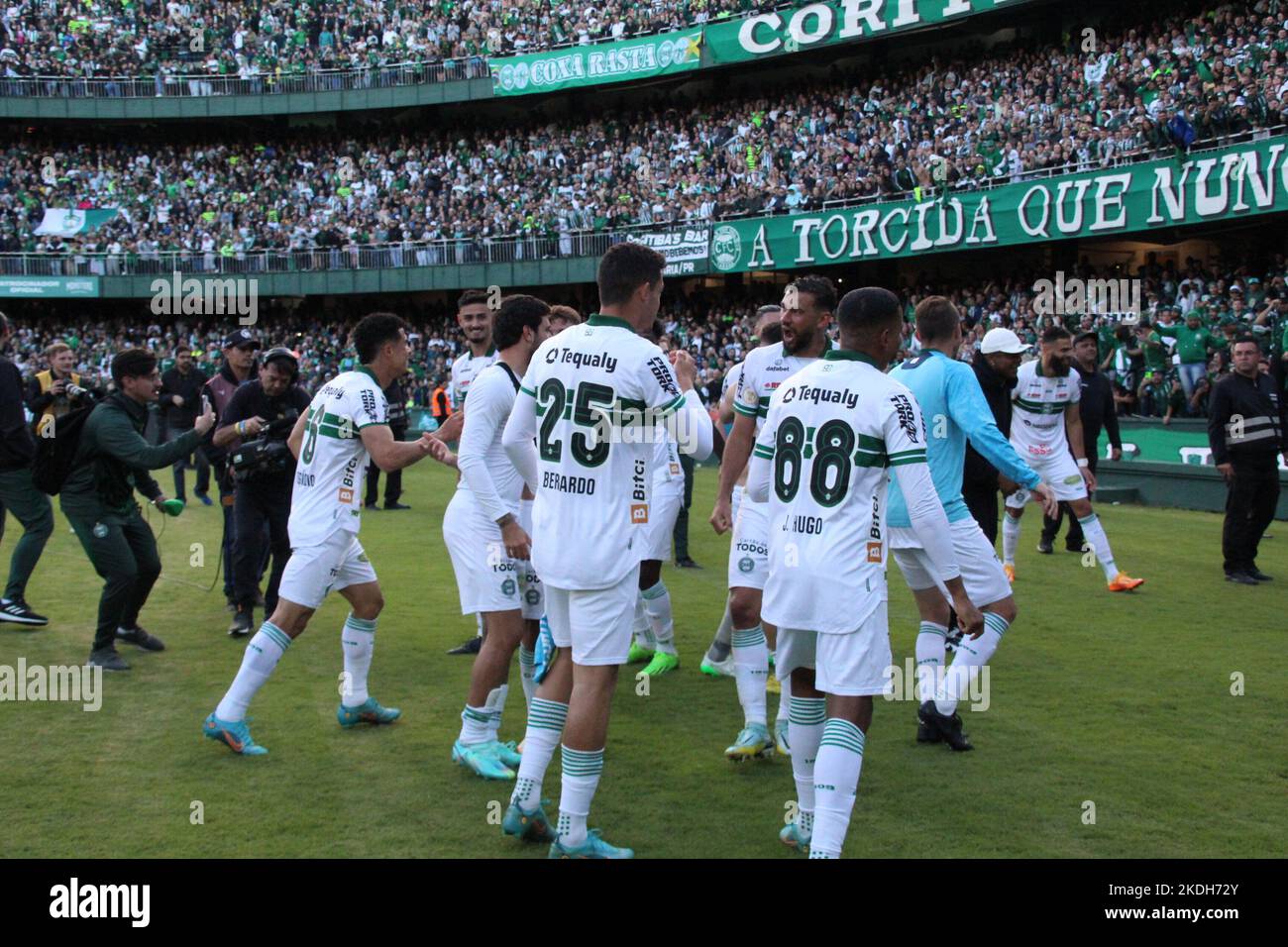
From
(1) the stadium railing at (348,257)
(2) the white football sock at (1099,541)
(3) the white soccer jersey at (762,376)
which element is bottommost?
(2) the white football sock at (1099,541)

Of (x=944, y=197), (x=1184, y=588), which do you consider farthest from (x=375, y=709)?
(x=944, y=197)

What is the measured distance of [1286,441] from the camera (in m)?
12.7

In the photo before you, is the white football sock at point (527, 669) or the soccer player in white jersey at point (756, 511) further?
the white football sock at point (527, 669)

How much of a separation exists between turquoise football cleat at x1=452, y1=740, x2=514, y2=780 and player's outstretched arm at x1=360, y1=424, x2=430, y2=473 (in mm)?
1502

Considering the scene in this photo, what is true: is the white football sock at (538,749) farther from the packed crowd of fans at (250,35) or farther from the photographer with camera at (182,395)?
the packed crowd of fans at (250,35)

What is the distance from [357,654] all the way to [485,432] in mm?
1739

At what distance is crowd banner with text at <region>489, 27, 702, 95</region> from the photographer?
113 feet

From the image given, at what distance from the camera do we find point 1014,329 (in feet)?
77.4

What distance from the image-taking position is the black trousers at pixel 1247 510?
11258mm

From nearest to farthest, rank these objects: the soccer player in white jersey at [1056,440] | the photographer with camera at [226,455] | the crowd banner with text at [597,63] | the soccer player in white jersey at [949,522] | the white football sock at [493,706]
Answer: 1. the white football sock at [493,706]
2. the soccer player in white jersey at [949,522]
3. the photographer with camera at [226,455]
4. the soccer player in white jersey at [1056,440]
5. the crowd banner with text at [597,63]

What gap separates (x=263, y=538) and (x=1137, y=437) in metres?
14.4

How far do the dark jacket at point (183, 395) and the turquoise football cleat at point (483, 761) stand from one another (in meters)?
11.2
